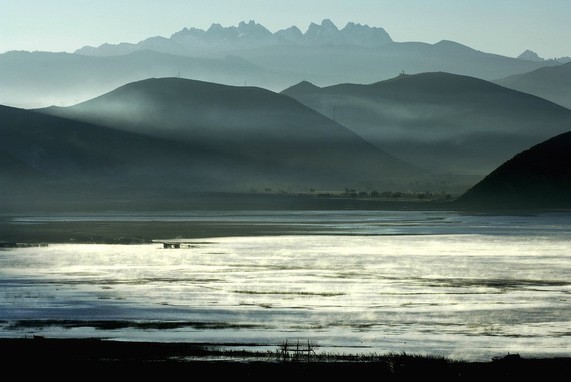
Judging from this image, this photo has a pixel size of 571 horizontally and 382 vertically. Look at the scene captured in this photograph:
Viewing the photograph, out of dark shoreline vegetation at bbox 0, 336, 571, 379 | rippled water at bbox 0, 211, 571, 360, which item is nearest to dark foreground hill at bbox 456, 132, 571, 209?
rippled water at bbox 0, 211, 571, 360

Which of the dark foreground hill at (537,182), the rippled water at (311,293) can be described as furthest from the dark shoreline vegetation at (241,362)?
the dark foreground hill at (537,182)

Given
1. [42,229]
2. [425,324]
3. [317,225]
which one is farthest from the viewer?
[317,225]

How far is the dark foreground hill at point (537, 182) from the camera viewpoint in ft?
614

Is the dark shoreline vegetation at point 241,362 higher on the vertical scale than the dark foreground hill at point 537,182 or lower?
lower

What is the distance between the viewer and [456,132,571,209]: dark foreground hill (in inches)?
7362

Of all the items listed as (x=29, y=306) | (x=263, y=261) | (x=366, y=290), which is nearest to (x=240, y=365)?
(x=29, y=306)

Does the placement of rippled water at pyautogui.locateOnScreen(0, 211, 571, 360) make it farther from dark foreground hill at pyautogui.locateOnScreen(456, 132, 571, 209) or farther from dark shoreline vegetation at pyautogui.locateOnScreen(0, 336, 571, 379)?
dark foreground hill at pyautogui.locateOnScreen(456, 132, 571, 209)

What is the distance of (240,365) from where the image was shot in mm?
37906

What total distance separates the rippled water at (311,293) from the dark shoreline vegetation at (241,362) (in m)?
2.20

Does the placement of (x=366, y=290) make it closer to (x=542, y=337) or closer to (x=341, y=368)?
(x=542, y=337)

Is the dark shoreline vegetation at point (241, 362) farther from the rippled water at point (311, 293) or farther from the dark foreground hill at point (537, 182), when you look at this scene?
the dark foreground hill at point (537, 182)

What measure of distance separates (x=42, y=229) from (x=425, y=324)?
8207 cm

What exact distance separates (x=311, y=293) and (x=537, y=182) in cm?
13511

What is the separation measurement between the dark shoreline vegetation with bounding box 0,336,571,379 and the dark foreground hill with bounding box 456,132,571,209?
14926 cm
